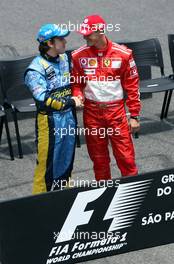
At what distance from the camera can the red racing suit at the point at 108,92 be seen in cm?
Result: 764

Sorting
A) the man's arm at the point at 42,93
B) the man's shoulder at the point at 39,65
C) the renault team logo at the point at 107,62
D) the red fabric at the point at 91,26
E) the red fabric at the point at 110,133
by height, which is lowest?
the red fabric at the point at 110,133

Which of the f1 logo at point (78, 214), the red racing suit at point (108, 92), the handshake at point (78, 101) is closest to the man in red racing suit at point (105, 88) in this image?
the red racing suit at point (108, 92)

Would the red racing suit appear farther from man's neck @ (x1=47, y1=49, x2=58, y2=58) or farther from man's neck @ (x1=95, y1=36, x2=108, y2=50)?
man's neck @ (x1=47, y1=49, x2=58, y2=58)

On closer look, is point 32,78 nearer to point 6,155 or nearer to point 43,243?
point 43,243

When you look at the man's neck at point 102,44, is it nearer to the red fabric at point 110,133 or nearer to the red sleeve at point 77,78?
the red sleeve at point 77,78

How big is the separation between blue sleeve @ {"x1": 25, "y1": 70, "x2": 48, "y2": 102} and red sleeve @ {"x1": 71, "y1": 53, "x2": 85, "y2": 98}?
0.42 metres

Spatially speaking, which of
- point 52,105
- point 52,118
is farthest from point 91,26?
point 52,118

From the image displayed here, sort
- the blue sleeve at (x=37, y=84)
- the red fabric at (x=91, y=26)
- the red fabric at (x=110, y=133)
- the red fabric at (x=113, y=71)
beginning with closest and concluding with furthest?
1. the blue sleeve at (x=37, y=84)
2. the red fabric at (x=91, y=26)
3. the red fabric at (x=113, y=71)
4. the red fabric at (x=110, y=133)

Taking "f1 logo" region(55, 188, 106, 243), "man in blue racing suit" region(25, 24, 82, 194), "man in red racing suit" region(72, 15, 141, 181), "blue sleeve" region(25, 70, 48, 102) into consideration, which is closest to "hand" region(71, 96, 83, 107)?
"man in blue racing suit" region(25, 24, 82, 194)

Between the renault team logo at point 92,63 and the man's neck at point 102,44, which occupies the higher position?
the man's neck at point 102,44

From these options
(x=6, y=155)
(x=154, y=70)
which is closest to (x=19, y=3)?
(x=154, y=70)

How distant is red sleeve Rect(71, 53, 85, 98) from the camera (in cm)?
774

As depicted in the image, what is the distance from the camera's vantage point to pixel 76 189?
20.2 ft

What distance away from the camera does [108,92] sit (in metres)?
7.69
